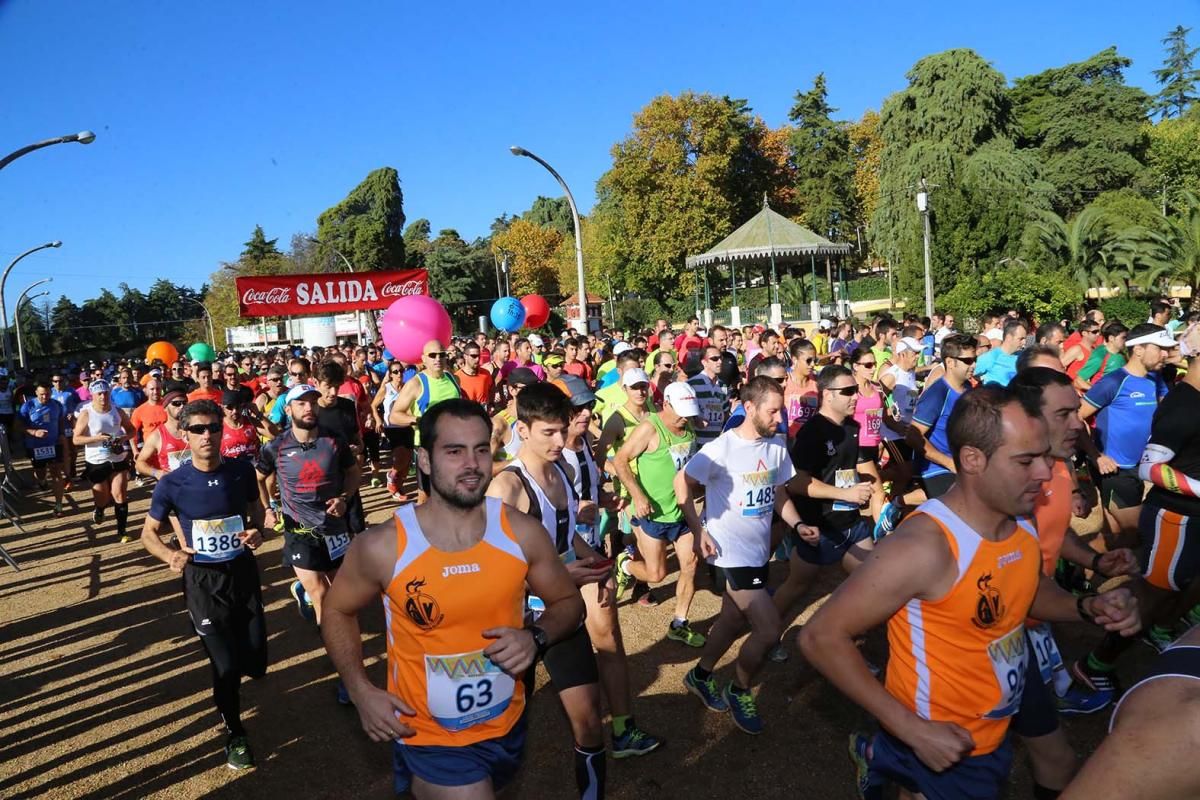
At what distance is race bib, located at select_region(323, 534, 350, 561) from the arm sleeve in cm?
450

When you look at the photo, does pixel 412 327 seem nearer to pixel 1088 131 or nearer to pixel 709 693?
pixel 709 693

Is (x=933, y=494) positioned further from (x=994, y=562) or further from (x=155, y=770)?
(x=155, y=770)

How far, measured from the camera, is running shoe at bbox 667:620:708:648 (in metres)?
6.05

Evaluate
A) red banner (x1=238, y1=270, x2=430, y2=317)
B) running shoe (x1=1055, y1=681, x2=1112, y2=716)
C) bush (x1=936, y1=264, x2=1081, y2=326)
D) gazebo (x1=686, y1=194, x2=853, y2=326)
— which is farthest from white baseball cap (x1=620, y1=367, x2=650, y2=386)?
gazebo (x1=686, y1=194, x2=853, y2=326)

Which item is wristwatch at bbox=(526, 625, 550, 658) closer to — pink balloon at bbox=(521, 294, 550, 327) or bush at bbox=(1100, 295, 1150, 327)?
pink balloon at bbox=(521, 294, 550, 327)

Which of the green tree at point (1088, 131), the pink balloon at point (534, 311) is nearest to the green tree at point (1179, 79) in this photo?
the green tree at point (1088, 131)

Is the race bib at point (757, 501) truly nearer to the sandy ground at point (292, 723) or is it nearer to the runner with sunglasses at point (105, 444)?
the sandy ground at point (292, 723)

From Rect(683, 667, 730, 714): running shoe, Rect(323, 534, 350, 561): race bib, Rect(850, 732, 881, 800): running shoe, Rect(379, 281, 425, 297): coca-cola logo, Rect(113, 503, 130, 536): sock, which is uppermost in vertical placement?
Rect(379, 281, 425, 297): coca-cola logo

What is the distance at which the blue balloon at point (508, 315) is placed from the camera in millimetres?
19406

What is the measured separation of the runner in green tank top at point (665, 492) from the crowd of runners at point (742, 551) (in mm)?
25

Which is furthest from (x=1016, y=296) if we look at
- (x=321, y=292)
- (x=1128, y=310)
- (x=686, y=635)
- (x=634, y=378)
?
(x=686, y=635)

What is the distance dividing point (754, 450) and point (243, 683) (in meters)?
4.21

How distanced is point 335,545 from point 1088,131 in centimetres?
5732

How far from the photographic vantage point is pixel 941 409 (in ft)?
20.7
